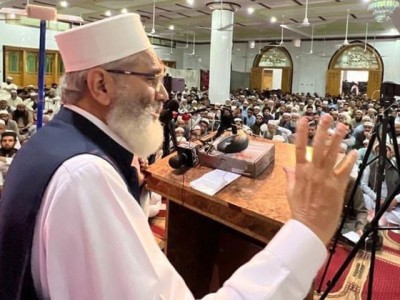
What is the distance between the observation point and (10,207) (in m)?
0.67

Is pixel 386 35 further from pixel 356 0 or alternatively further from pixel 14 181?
pixel 14 181

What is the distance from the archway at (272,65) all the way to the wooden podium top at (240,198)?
1452cm

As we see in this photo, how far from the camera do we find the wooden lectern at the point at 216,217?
1095 mm

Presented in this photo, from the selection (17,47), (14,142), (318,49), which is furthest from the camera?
(318,49)

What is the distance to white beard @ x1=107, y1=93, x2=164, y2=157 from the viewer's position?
0.81m

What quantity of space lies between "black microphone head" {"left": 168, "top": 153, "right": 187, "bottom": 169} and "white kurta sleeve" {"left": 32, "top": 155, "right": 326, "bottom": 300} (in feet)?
2.65

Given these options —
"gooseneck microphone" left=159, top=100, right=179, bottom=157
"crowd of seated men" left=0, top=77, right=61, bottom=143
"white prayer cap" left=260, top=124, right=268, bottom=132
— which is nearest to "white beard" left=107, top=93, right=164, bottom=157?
"gooseneck microphone" left=159, top=100, right=179, bottom=157

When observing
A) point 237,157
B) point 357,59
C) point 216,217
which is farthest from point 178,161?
point 357,59

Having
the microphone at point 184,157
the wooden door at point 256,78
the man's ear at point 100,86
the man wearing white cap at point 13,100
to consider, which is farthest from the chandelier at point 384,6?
the wooden door at point 256,78

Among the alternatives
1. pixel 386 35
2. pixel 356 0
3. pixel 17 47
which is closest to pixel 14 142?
pixel 356 0

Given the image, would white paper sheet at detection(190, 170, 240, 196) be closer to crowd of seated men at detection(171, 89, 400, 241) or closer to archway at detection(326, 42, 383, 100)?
crowd of seated men at detection(171, 89, 400, 241)

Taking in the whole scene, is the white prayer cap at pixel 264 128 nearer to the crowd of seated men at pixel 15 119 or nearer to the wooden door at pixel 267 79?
the crowd of seated men at pixel 15 119

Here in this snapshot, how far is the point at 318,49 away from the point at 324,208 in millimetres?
14856

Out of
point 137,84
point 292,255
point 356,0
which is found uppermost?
point 356,0
